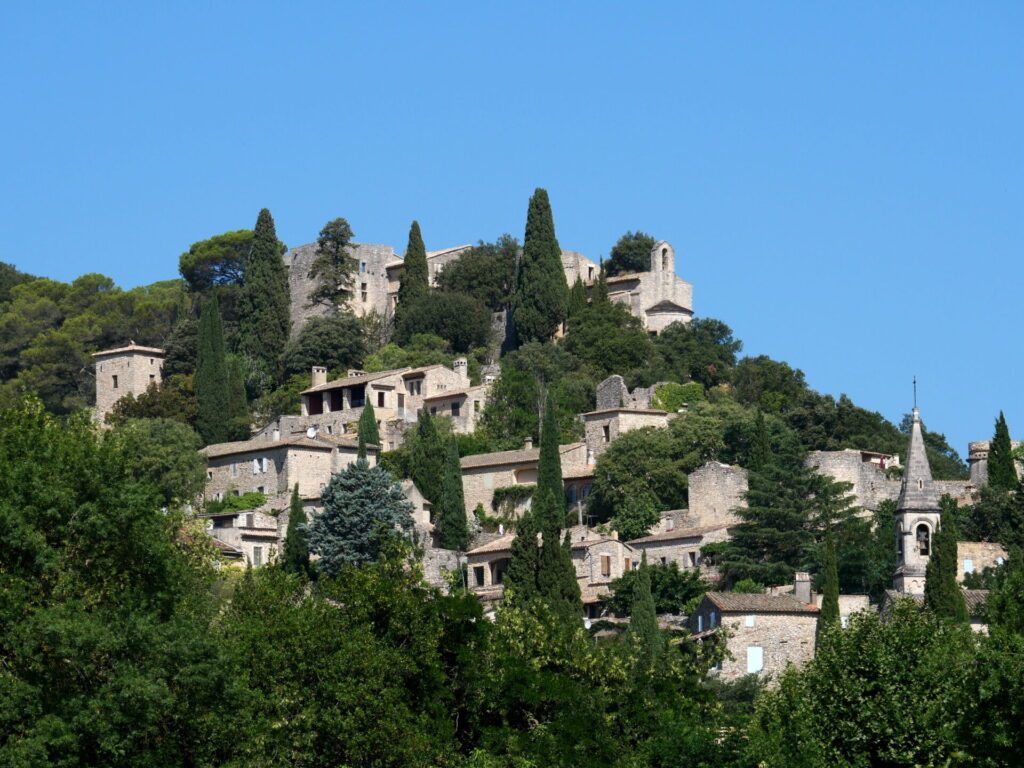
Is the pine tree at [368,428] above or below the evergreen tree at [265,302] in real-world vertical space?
below

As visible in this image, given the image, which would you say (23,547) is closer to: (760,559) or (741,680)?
(741,680)

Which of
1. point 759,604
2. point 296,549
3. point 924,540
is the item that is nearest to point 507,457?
point 296,549

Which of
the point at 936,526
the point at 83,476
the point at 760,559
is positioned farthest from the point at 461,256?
the point at 83,476

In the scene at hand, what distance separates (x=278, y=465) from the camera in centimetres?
8475

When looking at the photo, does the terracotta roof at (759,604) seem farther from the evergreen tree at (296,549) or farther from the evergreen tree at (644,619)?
the evergreen tree at (296,549)

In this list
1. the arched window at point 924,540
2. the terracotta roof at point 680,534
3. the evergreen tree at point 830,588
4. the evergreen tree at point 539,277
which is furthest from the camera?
the evergreen tree at point 539,277

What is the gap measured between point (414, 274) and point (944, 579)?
144 ft

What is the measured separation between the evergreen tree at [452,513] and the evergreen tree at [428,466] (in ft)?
3.40

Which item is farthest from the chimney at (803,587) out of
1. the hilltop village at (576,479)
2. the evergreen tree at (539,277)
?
the evergreen tree at (539,277)

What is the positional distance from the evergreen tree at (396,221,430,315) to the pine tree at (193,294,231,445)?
11950 millimetres

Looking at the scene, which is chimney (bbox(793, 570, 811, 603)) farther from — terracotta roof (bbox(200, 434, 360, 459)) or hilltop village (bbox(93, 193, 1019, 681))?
terracotta roof (bbox(200, 434, 360, 459))

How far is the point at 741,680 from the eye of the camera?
2375 inches

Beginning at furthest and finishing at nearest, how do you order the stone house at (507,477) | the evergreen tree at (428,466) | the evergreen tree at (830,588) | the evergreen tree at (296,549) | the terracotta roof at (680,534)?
the stone house at (507,477) < the evergreen tree at (428,466) < the terracotta roof at (680,534) < the evergreen tree at (296,549) < the evergreen tree at (830,588)

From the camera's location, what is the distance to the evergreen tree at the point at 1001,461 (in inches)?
3027
